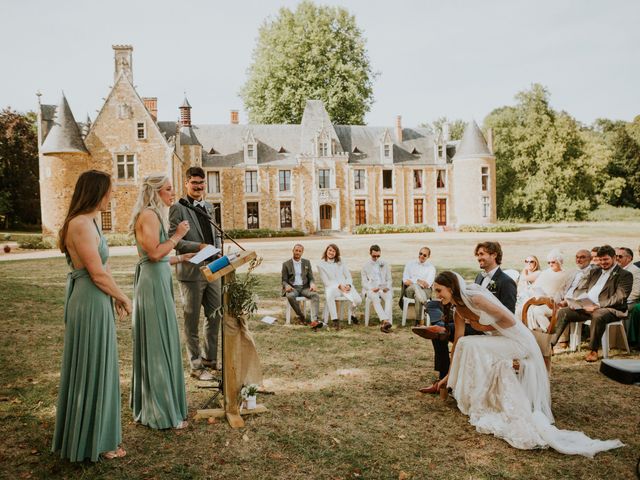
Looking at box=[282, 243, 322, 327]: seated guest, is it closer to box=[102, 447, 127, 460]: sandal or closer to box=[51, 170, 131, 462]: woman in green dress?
box=[102, 447, 127, 460]: sandal

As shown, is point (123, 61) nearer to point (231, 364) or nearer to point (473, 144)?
point (473, 144)

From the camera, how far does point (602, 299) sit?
257 inches

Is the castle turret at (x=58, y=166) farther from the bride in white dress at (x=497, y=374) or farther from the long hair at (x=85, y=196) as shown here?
the bride in white dress at (x=497, y=374)

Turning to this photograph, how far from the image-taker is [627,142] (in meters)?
53.9

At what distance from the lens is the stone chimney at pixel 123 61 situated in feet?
101

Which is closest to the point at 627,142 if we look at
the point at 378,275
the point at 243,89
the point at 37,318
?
the point at 243,89

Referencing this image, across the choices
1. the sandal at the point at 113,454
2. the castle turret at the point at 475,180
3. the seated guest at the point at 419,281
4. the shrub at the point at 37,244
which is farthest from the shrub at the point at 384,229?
the sandal at the point at 113,454

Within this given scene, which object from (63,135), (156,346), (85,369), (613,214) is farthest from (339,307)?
(613,214)

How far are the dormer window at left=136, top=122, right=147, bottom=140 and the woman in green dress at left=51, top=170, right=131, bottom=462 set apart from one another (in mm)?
29802

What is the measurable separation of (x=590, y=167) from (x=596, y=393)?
48344mm

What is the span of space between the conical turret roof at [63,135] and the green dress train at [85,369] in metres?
29.3

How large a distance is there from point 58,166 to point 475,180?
28.5m

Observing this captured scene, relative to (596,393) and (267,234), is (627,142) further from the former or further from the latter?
(596,393)

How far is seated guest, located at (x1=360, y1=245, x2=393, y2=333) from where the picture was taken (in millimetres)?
8315
